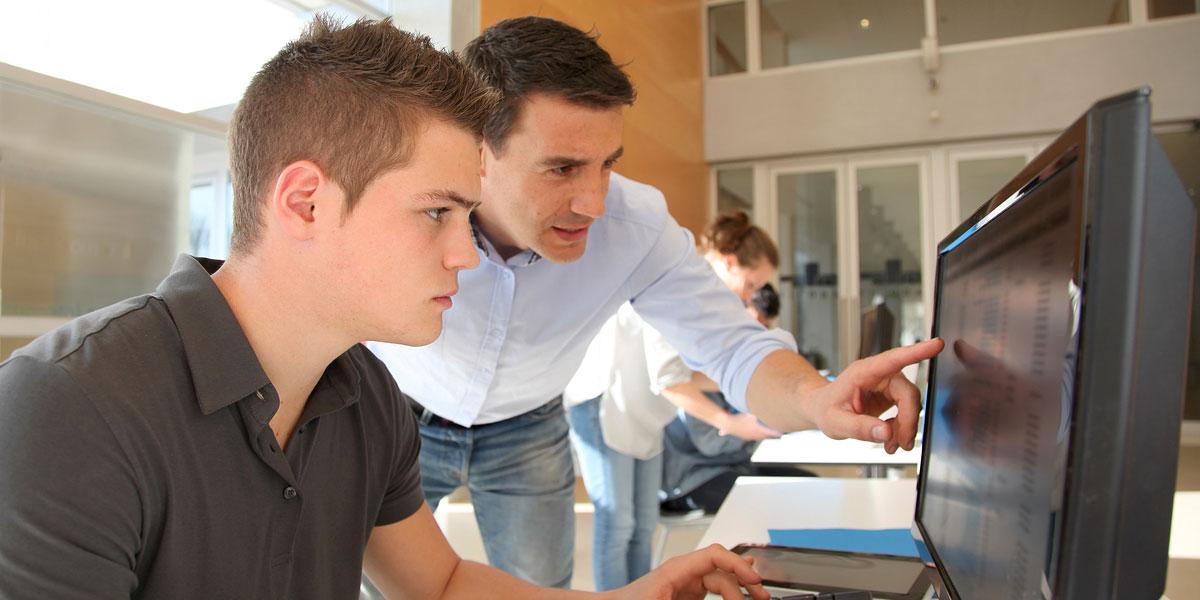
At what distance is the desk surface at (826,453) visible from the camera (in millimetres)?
1946

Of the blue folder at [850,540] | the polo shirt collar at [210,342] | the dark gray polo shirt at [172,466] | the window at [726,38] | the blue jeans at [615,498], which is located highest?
the window at [726,38]

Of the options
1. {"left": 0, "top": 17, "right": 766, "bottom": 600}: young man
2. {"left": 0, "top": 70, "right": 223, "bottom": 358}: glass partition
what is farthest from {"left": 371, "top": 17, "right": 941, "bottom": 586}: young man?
{"left": 0, "top": 70, "right": 223, "bottom": 358}: glass partition

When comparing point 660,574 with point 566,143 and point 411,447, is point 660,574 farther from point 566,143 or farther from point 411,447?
point 566,143

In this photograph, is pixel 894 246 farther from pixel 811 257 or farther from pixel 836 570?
pixel 836 570

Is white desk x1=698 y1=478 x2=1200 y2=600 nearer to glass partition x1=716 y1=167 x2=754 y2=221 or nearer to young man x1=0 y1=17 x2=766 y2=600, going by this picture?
young man x1=0 y1=17 x2=766 y2=600

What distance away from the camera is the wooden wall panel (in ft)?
16.7

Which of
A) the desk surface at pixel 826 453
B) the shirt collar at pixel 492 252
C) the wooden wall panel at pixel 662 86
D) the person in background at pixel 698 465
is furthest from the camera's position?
the wooden wall panel at pixel 662 86

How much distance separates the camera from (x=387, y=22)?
968 mm

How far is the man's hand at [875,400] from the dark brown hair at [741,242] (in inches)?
70.5

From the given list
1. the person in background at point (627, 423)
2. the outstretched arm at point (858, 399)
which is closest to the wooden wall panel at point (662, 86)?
the person in background at point (627, 423)

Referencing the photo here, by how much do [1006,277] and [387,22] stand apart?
0.70 meters

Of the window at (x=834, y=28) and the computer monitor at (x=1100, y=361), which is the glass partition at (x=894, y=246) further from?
the computer monitor at (x=1100, y=361)

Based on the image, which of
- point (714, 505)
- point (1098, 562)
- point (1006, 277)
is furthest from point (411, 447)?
point (714, 505)

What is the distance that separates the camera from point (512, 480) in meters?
1.83
